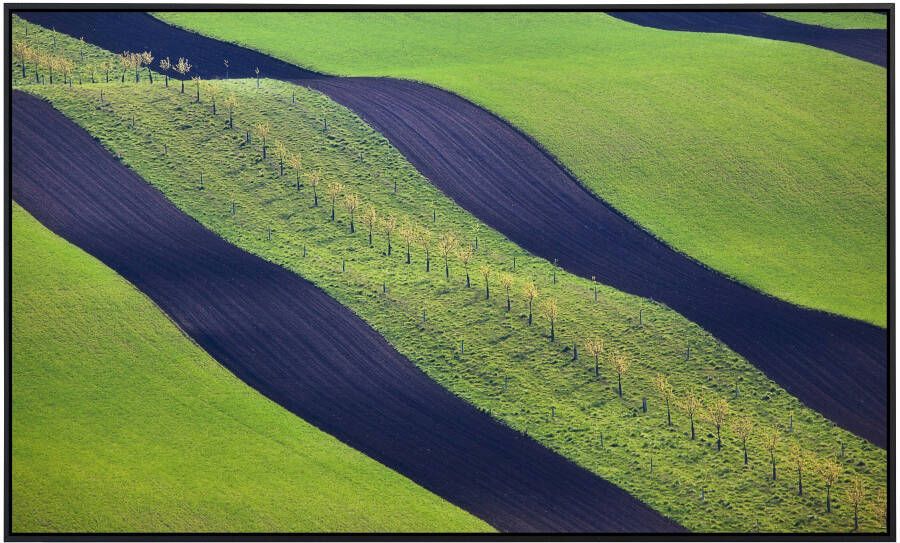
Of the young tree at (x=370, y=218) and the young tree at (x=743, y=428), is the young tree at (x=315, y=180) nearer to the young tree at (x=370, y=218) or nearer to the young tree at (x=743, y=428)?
the young tree at (x=370, y=218)

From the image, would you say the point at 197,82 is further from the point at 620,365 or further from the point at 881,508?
the point at 881,508

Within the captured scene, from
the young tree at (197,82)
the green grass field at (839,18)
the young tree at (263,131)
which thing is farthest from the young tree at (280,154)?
the green grass field at (839,18)

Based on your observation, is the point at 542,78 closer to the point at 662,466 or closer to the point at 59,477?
the point at 662,466

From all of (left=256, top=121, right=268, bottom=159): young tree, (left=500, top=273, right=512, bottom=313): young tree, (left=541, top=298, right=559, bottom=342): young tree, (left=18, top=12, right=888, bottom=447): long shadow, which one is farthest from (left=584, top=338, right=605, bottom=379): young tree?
(left=256, top=121, right=268, bottom=159): young tree

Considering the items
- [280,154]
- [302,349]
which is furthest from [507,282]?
[280,154]

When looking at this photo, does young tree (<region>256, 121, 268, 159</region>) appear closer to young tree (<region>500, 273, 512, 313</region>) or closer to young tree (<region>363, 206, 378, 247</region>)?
young tree (<region>363, 206, 378, 247</region>)

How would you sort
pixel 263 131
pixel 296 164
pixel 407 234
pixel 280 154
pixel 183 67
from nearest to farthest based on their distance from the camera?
pixel 407 234 < pixel 296 164 < pixel 280 154 < pixel 263 131 < pixel 183 67

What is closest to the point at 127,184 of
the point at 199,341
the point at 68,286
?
the point at 68,286
